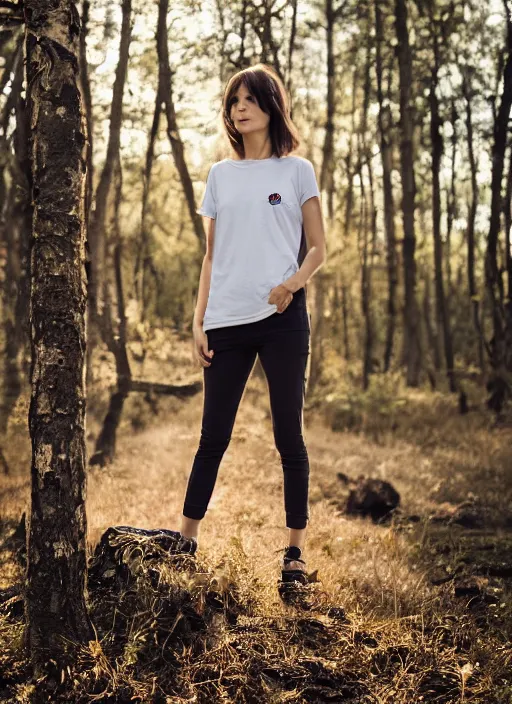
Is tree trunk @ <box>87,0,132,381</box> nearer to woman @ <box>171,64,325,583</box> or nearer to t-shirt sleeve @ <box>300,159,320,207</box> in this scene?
woman @ <box>171,64,325,583</box>

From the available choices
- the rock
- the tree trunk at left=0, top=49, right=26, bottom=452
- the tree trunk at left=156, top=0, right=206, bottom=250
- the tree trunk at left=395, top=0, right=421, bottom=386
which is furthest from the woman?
the tree trunk at left=395, top=0, right=421, bottom=386

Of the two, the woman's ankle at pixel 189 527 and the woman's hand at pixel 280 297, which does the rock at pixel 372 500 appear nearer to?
the woman's ankle at pixel 189 527

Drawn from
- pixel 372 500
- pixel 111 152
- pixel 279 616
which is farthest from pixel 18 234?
pixel 279 616

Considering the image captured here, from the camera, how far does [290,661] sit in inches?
109

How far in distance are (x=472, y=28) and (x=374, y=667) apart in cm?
1337

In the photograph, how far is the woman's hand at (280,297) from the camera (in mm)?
3234

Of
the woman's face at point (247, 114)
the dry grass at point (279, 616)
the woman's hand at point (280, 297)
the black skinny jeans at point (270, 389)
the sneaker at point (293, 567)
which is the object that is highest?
the woman's face at point (247, 114)

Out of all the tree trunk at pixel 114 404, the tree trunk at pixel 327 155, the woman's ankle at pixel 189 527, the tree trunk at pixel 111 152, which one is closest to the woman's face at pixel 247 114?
the woman's ankle at pixel 189 527

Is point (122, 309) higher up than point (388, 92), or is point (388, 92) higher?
point (388, 92)

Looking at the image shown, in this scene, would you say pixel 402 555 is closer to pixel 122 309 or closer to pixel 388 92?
pixel 122 309

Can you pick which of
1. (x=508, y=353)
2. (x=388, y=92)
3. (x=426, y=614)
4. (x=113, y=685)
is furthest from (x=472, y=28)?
(x=113, y=685)

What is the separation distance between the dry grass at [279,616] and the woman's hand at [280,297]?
114 centimetres

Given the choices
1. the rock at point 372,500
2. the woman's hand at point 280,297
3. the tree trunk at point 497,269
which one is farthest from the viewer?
the tree trunk at point 497,269

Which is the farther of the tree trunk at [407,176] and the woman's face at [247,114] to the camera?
the tree trunk at [407,176]
